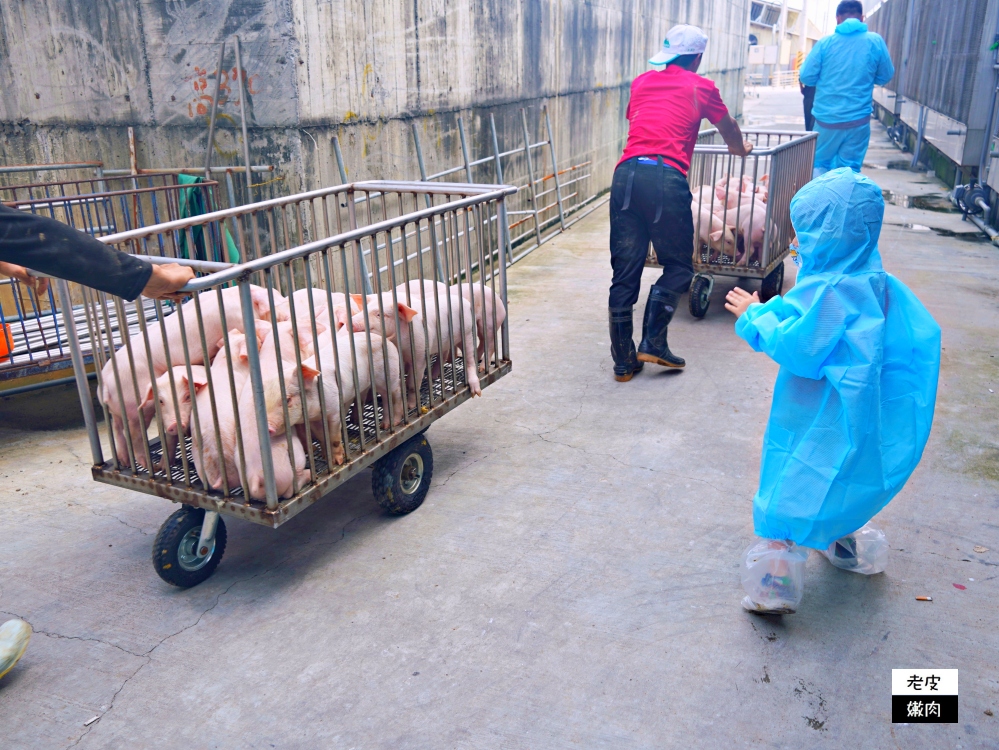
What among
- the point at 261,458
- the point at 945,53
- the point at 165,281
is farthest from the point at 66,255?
the point at 945,53

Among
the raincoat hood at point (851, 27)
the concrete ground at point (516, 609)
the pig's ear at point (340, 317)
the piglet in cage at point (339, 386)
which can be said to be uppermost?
the raincoat hood at point (851, 27)

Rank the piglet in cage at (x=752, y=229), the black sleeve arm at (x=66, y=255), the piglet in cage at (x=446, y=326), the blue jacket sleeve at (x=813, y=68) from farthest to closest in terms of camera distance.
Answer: the blue jacket sleeve at (x=813, y=68) → the piglet in cage at (x=752, y=229) → the piglet in cage at (x=446, y=326) → the black sleeve arm at (x=66, y=255)

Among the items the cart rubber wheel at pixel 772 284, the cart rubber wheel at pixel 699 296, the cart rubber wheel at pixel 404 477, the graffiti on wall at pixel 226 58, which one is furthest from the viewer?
the cart rubber wheel at pixel 772 284

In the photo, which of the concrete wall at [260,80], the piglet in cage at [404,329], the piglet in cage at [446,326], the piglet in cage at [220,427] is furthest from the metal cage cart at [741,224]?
the piglet in cage at [220,427]

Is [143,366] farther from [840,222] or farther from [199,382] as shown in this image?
[840,222]

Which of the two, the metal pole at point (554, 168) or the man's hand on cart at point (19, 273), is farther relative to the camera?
the metal pole at point (554, 168)

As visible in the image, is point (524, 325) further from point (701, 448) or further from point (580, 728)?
point (580, 728)

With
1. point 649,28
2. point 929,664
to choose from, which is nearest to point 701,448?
point 929,664

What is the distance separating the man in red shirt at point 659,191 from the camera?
5367 millimetres

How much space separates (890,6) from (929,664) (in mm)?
26576

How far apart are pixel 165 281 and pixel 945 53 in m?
14.3

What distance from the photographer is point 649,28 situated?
13727mm

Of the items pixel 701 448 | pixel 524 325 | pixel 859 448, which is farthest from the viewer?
pixel 524 325

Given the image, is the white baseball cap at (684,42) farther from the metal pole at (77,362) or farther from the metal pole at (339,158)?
the metal pole at (77,362)
